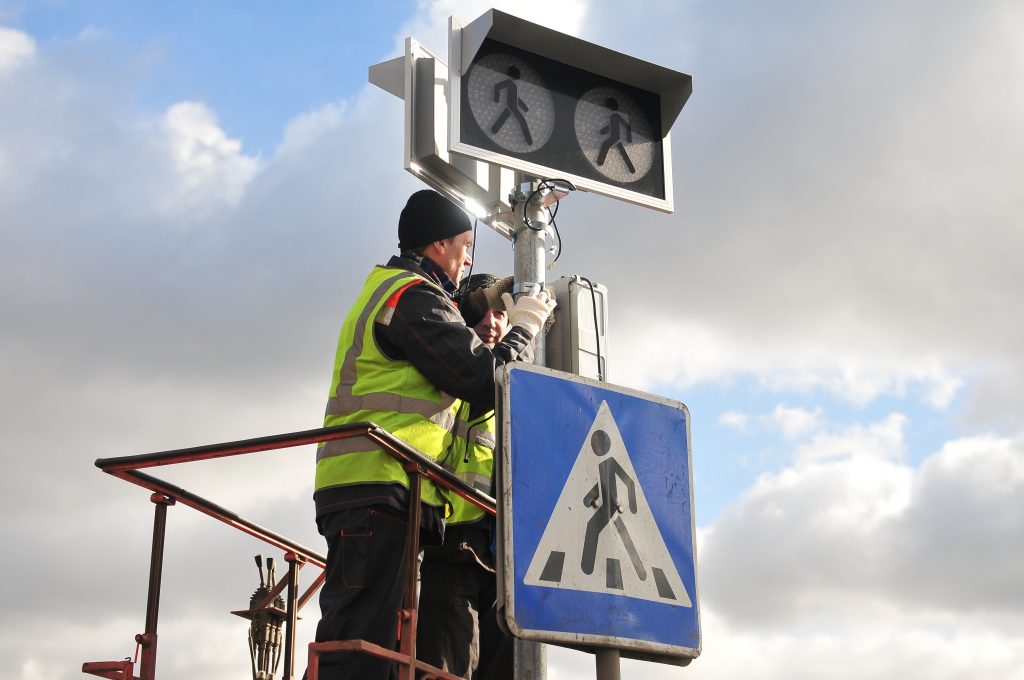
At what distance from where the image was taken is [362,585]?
14.7 feet

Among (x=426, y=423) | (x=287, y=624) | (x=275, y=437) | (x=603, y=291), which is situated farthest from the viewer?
(x=603, y=291)

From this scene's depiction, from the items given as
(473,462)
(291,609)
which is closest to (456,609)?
(473,462)

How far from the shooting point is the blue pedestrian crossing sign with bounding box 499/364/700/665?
12.1 ft

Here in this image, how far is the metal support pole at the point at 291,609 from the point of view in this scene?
17.2ft

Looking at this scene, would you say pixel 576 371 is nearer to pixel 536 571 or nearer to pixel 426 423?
pixel 426 423

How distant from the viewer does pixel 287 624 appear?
17.2 feet

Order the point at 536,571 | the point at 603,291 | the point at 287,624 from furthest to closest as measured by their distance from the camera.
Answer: the point at 603,291 < the point at 287,624 < the point at 536,571

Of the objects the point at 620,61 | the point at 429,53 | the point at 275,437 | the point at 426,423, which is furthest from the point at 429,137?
the point at 275,437

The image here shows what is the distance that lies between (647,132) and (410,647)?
2694mm

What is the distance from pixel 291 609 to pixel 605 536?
186 centimetres

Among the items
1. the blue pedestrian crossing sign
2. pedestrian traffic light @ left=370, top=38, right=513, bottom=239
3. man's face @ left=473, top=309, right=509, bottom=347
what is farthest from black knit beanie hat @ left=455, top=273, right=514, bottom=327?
the blue pedestrian crossing sign

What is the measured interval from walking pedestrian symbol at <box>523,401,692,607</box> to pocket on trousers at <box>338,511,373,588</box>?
97 centimetres

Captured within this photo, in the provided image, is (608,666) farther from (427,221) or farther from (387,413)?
(427,221)

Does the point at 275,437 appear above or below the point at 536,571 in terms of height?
above
